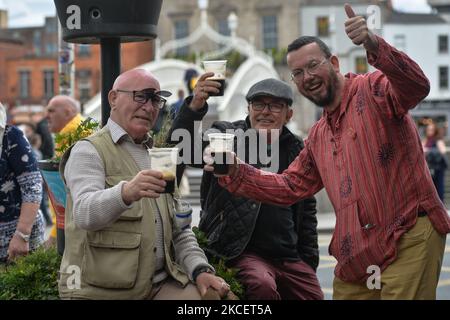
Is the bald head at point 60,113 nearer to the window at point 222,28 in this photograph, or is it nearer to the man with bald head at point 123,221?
the man with bald head at point 123,221

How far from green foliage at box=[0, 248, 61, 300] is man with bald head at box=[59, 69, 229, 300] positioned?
485 millimetres

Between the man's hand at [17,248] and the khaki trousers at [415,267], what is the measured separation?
2.70 m

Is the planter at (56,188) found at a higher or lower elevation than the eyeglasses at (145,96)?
lower

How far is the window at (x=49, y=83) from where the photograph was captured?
70.7 metres

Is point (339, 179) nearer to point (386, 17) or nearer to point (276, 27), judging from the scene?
point (276, 27)

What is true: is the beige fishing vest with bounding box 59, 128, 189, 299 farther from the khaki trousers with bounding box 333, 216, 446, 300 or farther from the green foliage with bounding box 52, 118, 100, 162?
the khaki trousers with bounding box 333, 216, 446, 300

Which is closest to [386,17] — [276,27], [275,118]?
[276,27]

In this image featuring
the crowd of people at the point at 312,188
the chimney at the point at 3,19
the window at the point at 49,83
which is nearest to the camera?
the crowd of people at the point at 312,188

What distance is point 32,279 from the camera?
16.6 ft

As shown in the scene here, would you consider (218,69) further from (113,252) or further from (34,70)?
(34,70)

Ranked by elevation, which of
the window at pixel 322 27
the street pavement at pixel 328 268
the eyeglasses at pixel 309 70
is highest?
the window at pixel 322 27

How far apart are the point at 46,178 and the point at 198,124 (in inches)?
44.7

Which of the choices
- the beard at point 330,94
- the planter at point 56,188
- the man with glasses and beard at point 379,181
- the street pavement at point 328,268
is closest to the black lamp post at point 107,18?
the planter at point 56,188

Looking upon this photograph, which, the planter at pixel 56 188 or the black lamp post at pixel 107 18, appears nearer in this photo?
the black lamp post at pixel 107 18
